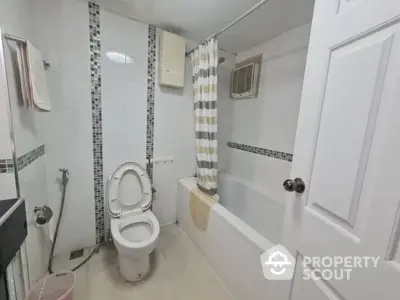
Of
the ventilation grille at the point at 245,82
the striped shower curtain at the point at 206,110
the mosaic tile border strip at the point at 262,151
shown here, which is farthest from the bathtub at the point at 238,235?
the ventilation grille at the point at 245,82

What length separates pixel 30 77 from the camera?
1026 mm

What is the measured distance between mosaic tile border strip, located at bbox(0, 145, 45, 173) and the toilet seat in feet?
2.43

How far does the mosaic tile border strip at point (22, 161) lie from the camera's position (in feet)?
3.14

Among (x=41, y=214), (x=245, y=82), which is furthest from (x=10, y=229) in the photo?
(x=245, y=82)

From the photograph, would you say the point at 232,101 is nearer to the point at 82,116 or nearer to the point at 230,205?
the point at 230,205

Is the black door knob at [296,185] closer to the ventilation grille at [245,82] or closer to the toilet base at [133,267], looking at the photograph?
the toilet base at [133,267]

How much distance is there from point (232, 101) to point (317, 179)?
1.90 m

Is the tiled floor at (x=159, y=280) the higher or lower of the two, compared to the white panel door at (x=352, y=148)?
lower

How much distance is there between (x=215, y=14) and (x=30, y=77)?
1.39 metres

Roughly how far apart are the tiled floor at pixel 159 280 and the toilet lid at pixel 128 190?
0.45 metres

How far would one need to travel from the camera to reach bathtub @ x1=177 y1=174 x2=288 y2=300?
3.82ft

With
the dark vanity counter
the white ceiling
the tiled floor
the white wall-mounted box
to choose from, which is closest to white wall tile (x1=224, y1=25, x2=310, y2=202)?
the white ceiling

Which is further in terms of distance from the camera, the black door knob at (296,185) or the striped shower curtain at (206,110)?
the striped shower curtain at (206,110)

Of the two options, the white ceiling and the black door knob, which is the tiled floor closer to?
the black door knob
